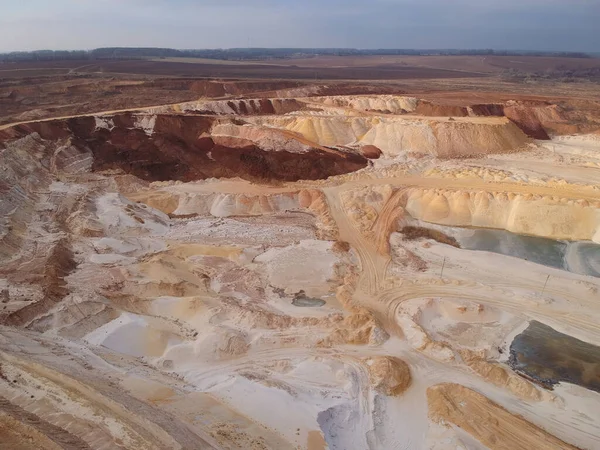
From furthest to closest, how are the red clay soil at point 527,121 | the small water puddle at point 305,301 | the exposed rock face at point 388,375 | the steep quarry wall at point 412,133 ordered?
the red clay soil at point 527,121
the steep quarry wall at point 412,133
the small water puddle at point 305,301
the exposed rock face at point 388,375

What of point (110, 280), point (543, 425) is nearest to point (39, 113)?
point (110, 280)

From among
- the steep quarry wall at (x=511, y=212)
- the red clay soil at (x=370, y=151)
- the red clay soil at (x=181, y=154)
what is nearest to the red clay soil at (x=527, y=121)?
the red clay soil at (x=370, y=151)

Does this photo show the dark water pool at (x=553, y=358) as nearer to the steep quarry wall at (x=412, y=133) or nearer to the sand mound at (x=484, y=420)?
the sand mound at (x=484, y=420)

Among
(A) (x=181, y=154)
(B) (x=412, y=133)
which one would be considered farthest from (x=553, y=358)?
(A) (x=181, y=154)

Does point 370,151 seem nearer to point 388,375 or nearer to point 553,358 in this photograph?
point 553,358

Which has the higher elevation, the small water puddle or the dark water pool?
the small water puddle

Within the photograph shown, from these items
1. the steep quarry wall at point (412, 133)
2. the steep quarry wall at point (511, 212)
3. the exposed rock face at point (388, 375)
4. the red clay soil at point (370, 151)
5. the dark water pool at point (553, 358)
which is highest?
the steep quarry wall at point (412, 133)

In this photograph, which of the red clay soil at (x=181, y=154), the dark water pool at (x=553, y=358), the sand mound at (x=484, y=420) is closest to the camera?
the sand mound at (x=484, y=420)

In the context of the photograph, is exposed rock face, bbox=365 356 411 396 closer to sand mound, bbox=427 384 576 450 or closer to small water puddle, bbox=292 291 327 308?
sand mound, bbox=427 384 576 450

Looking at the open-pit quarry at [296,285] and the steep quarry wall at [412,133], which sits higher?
the steep quarry wall at [412,133]

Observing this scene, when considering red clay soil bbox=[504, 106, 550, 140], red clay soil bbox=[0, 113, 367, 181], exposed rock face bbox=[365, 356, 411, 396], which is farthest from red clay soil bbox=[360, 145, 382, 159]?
exposed rock face bbox=[365, 356, 411, 396]
